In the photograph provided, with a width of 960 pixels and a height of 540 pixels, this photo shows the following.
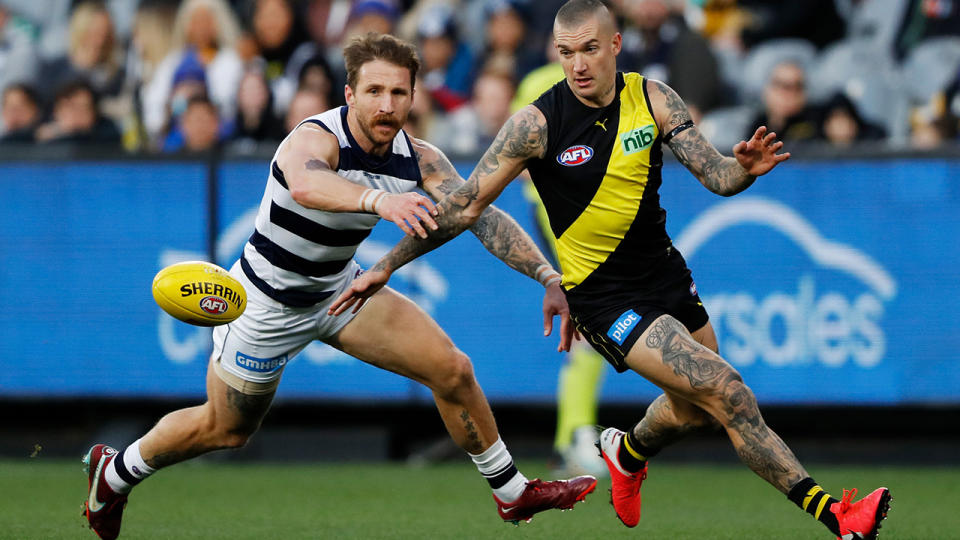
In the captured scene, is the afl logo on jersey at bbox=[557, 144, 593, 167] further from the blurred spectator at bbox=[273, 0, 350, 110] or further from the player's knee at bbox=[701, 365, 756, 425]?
the blurred spectator at bbox=[273, 0, 350, 110]

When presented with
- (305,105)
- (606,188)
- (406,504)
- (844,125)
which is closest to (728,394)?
(606,188)

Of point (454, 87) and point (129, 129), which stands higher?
point (454, 87)

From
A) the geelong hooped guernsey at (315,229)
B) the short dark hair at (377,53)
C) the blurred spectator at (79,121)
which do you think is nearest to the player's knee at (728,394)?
the geelong hooped guernsey at (315,229)

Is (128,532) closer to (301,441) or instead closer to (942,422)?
(301,441)

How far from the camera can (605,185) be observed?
604cm

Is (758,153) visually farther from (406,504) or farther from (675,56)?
(675,56)

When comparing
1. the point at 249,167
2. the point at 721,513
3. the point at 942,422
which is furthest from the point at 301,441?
the point at 942,422

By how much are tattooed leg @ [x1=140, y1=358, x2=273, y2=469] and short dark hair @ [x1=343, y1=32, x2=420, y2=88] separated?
156cm

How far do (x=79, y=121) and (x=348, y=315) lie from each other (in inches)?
251

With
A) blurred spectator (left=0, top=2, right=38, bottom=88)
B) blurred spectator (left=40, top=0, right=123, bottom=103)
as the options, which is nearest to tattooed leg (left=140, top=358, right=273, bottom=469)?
blurred spectator (left=40, top=0, right=123, bottom=103)

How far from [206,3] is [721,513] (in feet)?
24.7

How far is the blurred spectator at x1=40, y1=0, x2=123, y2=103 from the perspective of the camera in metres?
13.4

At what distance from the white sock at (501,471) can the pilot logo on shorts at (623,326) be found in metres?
0.92

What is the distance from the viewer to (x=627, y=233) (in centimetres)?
612
